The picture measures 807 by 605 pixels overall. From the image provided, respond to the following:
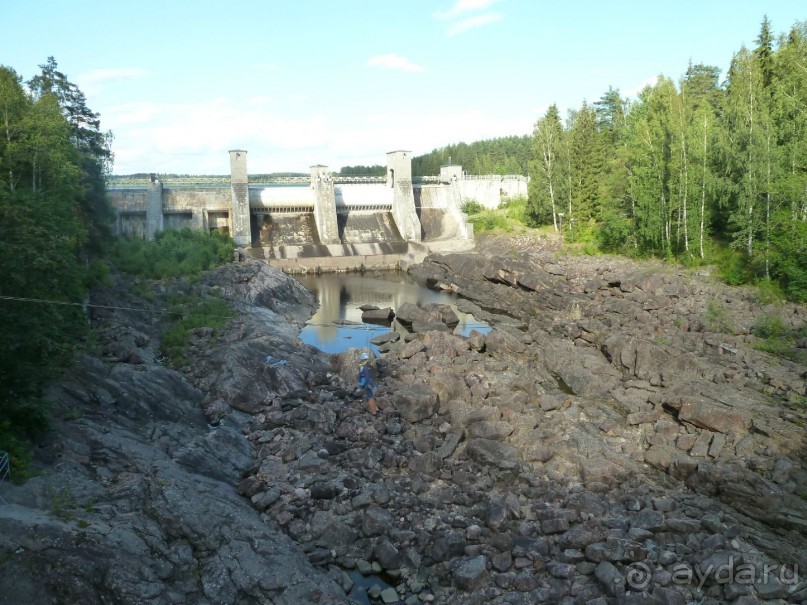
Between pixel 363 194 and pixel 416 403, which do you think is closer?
pixel 416 403

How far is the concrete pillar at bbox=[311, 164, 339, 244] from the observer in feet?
167

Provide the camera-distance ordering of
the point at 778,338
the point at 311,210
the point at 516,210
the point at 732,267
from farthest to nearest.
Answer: the point at 516,210 → the point at 311,210 → the point at 732,267 → the point at 778,338

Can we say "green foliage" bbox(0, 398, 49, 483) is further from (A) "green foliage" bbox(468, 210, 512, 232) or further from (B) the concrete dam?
(A) "green foliage" bbox(468, 210, 512, 232)

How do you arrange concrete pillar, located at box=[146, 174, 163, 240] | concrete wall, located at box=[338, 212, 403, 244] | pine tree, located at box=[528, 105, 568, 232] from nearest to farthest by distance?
concrete pillar, located at box=[146, 174, 163, 240] < pine tree, located at box=[528, 105, 568, 232] < concrete wall, located at box=[338, 212, 403, 244]

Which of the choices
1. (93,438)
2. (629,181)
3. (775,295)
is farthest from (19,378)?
(629,181)

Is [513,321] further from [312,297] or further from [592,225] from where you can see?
[592,225]

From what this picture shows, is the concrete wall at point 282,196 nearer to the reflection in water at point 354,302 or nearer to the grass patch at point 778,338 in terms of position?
the reflection in water at point 354,302

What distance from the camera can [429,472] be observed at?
50.8ft

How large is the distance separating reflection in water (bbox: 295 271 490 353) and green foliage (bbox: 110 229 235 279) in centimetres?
703

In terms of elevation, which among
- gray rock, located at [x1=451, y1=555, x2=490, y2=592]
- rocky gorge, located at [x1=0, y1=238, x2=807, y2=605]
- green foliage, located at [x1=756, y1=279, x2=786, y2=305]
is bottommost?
gray rock, located at [x1=451, y1=555, x2=490, y2=592]

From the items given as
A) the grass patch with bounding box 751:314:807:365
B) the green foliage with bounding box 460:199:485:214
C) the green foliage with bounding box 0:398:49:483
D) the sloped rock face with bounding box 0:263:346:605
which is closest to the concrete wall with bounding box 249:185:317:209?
the green foliage with bounding box 460:199:485:214

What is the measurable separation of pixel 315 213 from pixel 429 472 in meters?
39.7

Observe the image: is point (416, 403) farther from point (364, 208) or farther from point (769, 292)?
point (364, 208)

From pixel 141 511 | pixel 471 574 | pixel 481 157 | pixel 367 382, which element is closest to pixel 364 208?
pixel 367 382
